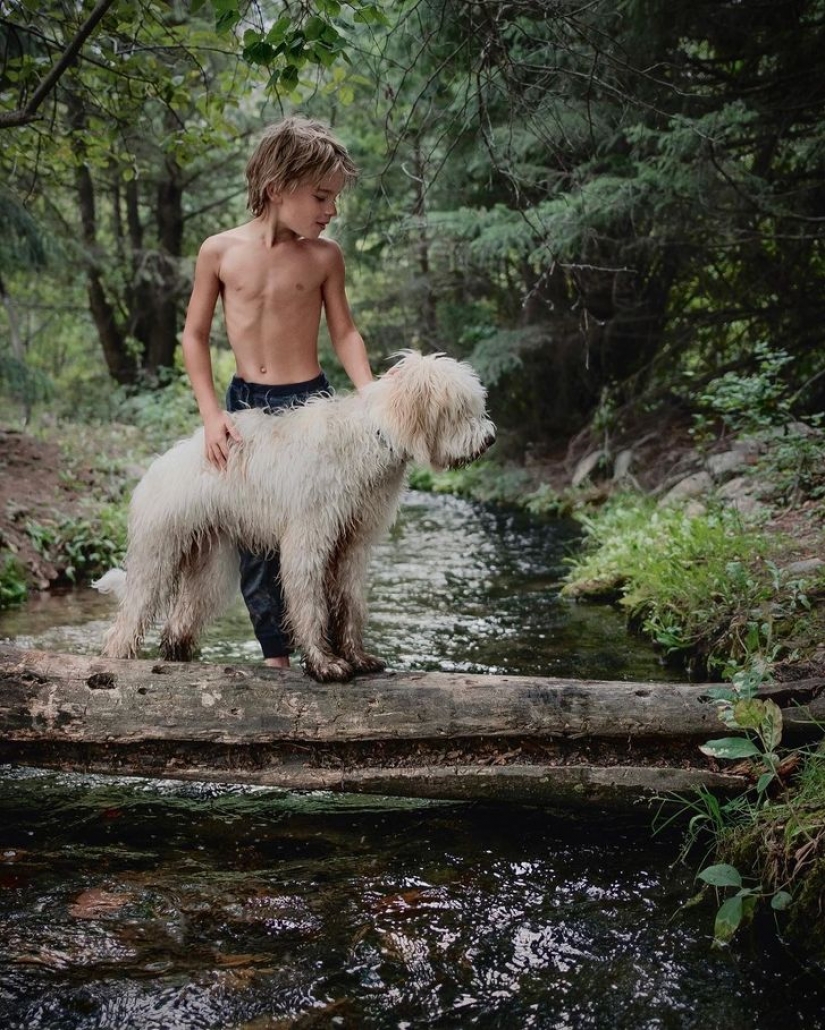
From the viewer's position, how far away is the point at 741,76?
7590 mm

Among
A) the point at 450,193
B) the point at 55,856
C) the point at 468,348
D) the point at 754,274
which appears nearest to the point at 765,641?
the point at 55,856

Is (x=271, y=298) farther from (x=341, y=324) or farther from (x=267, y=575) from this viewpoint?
(x=267, y=575)

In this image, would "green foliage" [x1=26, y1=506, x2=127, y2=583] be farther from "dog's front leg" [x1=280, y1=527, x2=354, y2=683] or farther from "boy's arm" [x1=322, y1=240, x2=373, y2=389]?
"dog's front leg" [x1=280, y1=527, x2=354, y2=683]

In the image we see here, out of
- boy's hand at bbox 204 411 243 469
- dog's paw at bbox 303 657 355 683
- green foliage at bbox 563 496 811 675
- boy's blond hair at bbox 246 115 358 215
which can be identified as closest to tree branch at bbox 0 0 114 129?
boy's blond hair at bbox 246 115 358 215

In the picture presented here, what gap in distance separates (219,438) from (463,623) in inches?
117

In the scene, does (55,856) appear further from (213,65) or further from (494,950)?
(213,65)

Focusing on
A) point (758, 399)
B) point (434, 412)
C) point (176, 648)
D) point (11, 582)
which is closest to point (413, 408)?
point (434, 412)

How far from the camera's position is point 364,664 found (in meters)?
3.55

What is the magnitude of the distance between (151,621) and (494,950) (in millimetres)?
2044

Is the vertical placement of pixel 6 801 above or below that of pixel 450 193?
below

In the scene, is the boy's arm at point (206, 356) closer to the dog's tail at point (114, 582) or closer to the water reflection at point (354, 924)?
the dog's tail at point (114, 582)

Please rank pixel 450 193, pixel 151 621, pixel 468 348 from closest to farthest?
1. pixel 151 621
2. pixel 450 193
3. pixel 468 348

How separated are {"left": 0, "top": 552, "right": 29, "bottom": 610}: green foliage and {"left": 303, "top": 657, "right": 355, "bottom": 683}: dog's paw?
3902mm

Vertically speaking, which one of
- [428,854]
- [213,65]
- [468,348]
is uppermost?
[213,65]
